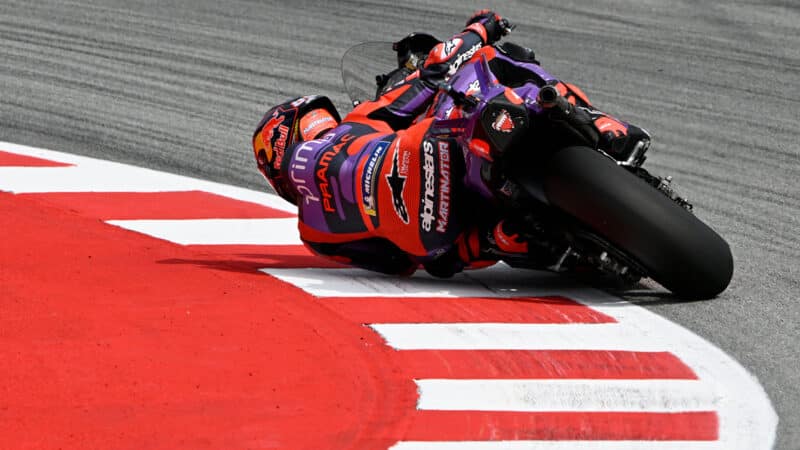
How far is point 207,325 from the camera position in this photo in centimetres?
572

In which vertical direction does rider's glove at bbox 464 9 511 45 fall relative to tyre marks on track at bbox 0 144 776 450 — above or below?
above

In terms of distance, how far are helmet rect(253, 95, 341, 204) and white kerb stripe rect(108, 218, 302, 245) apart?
0.41 m

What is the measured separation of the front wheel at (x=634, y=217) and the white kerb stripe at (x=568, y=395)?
0.78 m

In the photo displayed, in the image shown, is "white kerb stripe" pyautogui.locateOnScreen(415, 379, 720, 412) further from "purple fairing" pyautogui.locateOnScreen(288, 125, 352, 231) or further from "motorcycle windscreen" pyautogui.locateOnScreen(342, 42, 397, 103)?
"motorcycle windscreen" pyautogui.locateOnScreen(342, 42, 397, 103)

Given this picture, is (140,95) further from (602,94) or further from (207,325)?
(207,325)

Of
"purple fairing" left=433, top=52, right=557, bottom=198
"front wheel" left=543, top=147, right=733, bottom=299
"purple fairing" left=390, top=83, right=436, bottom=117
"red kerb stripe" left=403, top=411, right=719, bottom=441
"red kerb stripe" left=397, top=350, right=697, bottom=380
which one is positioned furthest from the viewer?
"purple fairing" left=390, top=83, right=436, bottom=117

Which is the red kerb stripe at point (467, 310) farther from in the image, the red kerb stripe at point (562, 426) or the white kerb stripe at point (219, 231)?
the white kerb stripe at point (219, 231)

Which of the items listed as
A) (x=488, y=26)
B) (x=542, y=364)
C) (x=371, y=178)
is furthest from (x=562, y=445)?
(x=488, y=26)

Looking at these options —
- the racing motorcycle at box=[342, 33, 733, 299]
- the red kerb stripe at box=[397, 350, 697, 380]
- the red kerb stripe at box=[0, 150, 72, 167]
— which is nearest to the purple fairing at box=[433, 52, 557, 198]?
the racing motorcycle at box=[342, 33, 733, 299]

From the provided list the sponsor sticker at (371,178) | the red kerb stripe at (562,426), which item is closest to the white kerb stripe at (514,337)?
the red kerb stripe at (562,426)

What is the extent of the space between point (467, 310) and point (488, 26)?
1699 mm

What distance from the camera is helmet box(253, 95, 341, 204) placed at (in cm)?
714

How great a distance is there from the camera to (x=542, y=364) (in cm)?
545

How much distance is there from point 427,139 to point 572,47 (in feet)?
20.5
